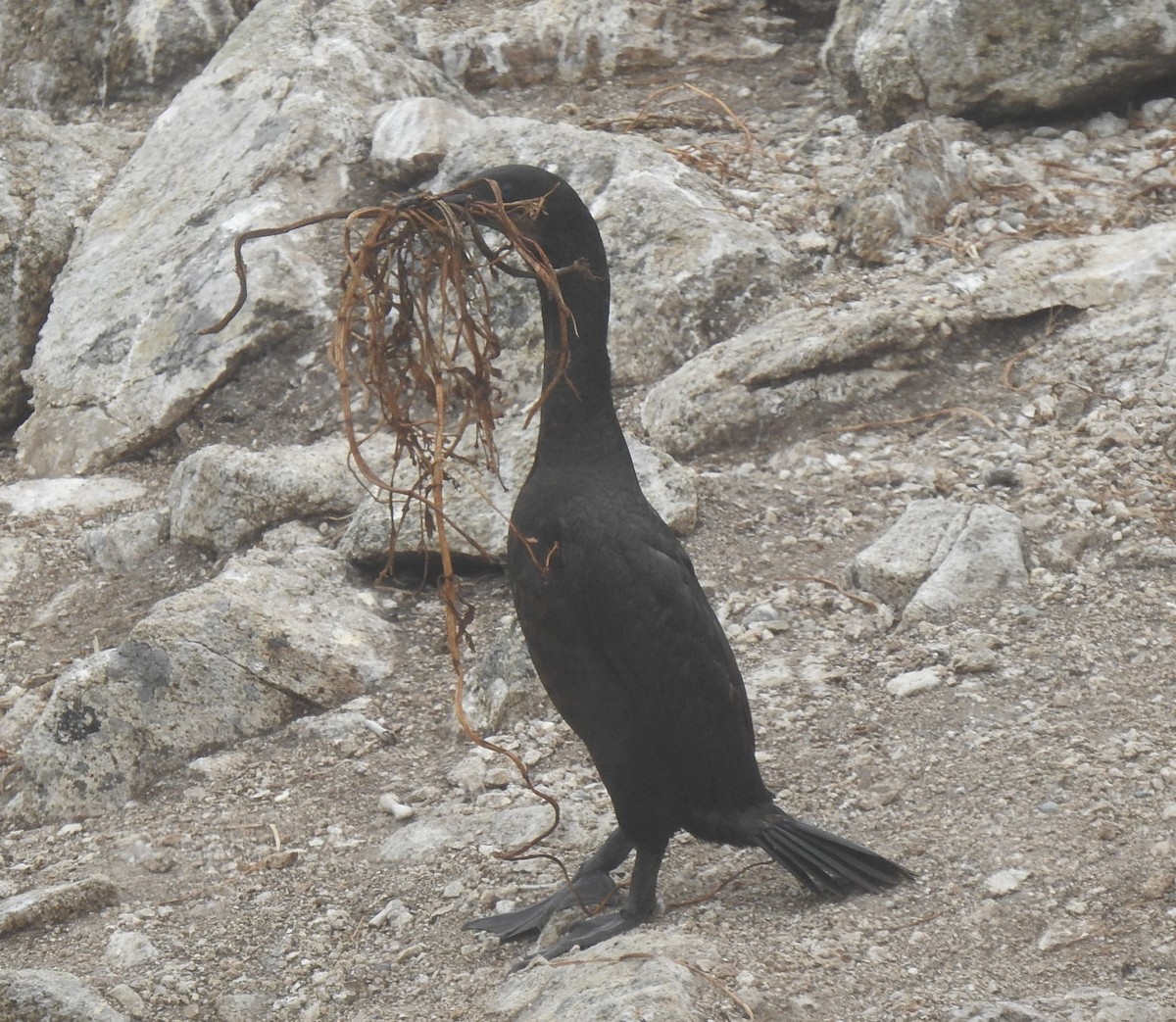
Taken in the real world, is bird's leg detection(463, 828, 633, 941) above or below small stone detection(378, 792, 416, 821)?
above

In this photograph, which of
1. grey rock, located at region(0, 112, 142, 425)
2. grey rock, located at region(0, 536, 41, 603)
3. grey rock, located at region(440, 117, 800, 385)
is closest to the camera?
grey rock, located at region(0, 536, 41, 603)

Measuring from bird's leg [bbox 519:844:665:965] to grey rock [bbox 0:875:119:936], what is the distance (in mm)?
1249

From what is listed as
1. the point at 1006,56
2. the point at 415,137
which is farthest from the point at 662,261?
the point at 1006,56

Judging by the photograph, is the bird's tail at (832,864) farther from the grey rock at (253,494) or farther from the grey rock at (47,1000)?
the grey rock at (253,494)

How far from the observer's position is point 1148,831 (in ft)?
10.8

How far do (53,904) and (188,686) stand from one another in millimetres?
935

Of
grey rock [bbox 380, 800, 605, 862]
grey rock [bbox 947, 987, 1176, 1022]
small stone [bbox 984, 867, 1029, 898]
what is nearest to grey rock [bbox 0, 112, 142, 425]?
grey rock [bbox 380, 800, 605, 862]

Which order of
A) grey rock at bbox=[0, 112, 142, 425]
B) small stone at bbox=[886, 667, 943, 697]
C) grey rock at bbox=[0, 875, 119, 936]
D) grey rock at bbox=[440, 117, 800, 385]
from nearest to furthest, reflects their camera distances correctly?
grey rock at bbox=[0, 875, 119, 936] < small stone at bbox=[886, 667, 943, 697] < grey rock at bbox=[440, 117, 800, 385] < grey rock at bbox=[0, 112, 142, 425]

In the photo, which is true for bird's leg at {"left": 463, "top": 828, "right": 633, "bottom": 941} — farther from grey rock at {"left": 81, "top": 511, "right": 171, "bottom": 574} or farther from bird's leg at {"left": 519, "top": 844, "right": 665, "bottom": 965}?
grey rock at {"left": 81, "top": 511, "right": 171, "bottom": 574}

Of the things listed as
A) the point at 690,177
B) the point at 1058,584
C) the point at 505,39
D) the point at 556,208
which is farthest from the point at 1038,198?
the point at 556,208

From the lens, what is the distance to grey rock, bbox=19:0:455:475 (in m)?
6.29

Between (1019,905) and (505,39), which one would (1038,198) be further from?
(1019,905)

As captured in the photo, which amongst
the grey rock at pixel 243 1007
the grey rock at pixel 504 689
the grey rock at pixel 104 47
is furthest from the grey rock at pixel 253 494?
the grey rock at pixel 104 47

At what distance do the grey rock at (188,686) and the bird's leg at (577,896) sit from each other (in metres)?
1.37
